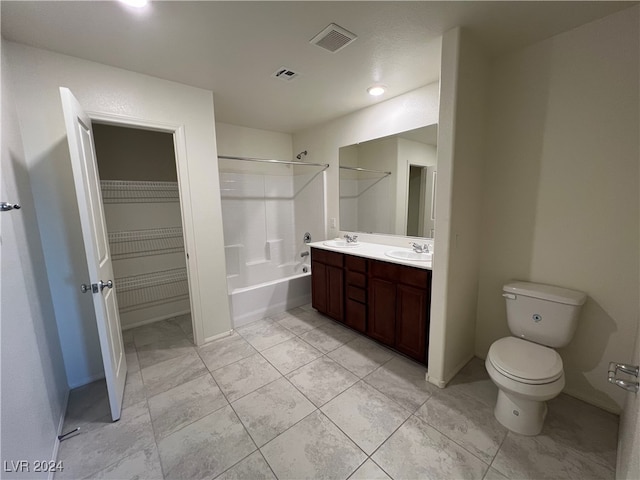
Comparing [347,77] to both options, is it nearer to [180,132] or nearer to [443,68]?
[443,68]

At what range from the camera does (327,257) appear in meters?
2.77

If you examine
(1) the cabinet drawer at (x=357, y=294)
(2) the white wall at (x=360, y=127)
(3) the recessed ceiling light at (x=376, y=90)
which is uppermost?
(3) the recessed ceiling light at (x=376, y=90)

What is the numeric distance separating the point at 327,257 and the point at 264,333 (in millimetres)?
1016

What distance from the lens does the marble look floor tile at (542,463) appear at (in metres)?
1.27

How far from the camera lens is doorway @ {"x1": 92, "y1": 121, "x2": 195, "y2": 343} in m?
2.73

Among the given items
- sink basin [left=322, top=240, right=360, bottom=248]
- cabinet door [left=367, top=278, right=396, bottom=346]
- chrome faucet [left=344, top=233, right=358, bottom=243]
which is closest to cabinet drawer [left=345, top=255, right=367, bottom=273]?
cabinet door [left=367, top=278, right=396, bottom=346]

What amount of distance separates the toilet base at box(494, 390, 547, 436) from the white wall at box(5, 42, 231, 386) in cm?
237

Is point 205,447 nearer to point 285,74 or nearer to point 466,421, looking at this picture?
point 466,421

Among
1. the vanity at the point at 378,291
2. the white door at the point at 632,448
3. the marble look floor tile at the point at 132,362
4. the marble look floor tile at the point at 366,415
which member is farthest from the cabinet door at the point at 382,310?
the marble look floor tile at the point at 132,362

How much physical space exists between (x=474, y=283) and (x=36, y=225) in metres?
3.14

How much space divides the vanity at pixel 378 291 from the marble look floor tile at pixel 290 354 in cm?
51

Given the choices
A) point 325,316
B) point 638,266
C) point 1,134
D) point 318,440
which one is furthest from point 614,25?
point 1,134

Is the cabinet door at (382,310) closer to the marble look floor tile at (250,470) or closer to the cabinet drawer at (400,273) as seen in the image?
the cabinet drawer at (400,273)

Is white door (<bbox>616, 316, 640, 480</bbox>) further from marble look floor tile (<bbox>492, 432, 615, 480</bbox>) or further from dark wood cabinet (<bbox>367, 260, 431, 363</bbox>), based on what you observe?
dark wood cabinet (<bbox>367, 260, 431, 363</bbox>)
